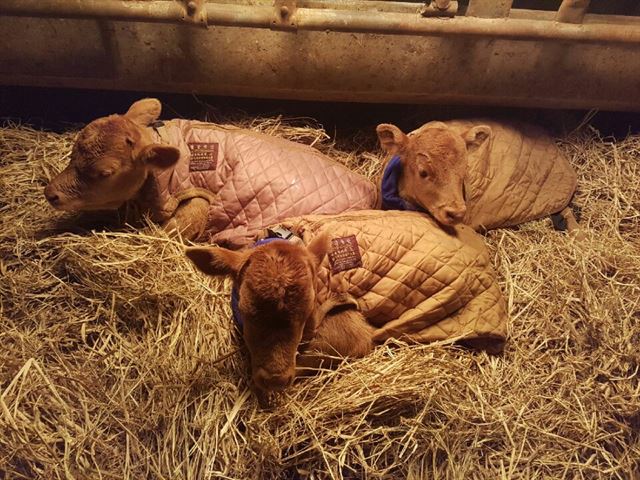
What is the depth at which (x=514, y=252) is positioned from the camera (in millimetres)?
3475

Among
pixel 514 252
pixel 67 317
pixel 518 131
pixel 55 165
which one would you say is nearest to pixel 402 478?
pixel 514 252

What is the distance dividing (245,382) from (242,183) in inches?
47.1

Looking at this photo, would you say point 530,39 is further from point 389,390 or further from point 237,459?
point 237,459

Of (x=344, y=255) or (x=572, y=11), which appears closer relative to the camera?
(x=344, y=255)

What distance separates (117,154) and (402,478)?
229 centimetres

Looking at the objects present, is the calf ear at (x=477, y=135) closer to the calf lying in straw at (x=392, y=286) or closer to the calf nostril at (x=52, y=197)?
the calf lying in straw at (x=392, y=286)

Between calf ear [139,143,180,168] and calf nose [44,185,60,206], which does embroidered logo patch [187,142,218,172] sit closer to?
calf ear [139,143,180,168]

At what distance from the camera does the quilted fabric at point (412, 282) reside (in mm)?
Result: 2779

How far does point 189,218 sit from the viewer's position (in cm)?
320

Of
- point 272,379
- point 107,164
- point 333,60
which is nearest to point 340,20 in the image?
point 333,60

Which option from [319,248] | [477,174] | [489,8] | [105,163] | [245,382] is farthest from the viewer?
[477,174]

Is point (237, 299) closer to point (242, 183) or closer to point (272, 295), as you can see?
point (272, 295)

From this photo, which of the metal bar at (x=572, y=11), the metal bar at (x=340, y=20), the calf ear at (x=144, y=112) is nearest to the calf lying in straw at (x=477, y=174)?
the metal bar at (x=340, y=20)

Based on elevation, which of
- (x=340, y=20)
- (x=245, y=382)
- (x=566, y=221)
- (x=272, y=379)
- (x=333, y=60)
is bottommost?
(x=245, y=382)
